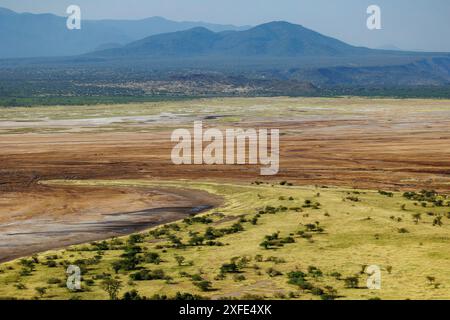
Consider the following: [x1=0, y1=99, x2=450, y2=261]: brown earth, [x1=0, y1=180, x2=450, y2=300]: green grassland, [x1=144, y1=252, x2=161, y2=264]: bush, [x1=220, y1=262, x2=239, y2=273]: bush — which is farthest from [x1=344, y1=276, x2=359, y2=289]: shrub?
[x1=0, y1=99, x2=450, y2=261]: brown earth

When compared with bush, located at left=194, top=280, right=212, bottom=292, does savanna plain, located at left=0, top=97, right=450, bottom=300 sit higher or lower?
lower

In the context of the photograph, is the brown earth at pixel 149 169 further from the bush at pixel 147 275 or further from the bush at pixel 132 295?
the bush at pixel 132 295

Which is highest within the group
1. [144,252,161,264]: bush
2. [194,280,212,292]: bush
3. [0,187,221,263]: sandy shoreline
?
[194,280,212,292]: bush

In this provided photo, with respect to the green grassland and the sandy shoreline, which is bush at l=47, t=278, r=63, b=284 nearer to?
the green grassland

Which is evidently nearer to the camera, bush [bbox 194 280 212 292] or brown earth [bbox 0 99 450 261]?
bush [bbox 194 280 212 292]

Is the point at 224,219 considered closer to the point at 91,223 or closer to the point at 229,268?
the point at 91,223

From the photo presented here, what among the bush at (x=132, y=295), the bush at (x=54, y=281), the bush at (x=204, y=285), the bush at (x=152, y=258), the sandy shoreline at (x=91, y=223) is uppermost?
the bush at (x=132, y=295)

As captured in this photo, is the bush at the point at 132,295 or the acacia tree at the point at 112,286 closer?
the bush at the point at 132,295

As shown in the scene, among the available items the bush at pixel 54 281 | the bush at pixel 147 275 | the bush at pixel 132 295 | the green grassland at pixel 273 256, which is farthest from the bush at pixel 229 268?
the bush at pixel 54 281

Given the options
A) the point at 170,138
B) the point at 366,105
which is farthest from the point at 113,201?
the point at 366,105

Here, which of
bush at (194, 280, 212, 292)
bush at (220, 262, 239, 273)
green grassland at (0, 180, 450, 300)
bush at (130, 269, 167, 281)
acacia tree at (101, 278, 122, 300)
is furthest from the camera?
bush at (220, 262, 239, 273)
